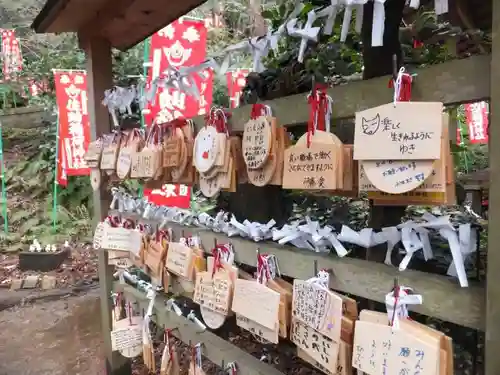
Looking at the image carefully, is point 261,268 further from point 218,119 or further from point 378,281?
point 218,119

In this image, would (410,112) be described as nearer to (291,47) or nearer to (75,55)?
(291,47)

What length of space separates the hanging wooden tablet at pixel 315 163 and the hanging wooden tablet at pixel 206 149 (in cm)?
33

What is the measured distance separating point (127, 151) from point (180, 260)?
0.58 meters

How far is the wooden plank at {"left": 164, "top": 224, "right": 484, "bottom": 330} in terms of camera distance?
3.03 feet

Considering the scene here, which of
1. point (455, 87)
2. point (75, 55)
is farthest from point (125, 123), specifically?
point (75, 55)

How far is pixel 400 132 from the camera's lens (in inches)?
35.5

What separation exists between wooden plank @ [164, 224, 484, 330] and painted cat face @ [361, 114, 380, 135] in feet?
1.11

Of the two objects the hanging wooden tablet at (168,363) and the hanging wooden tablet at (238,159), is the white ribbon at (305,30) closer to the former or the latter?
the hanging wooden tablet at (238,159)

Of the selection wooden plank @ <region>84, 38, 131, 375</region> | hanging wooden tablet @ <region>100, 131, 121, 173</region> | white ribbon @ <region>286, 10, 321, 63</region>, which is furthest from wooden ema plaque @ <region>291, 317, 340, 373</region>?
wooden plank @ <region>84, 38, 131, 375</region>

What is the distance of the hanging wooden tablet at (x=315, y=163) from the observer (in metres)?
1.04

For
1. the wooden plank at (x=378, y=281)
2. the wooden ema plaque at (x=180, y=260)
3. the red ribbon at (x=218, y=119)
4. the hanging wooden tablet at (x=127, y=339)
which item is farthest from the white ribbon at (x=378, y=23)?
the hanging wooden tablet at (x=127, y=339)

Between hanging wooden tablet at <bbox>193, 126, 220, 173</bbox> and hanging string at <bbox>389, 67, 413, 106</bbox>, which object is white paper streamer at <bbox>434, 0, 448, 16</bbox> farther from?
hanging wooden tablet at <bbox>193, 126, 220, 173</bbox>

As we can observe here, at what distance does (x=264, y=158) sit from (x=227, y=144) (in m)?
0.23

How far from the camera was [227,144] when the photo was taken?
1424 mm
